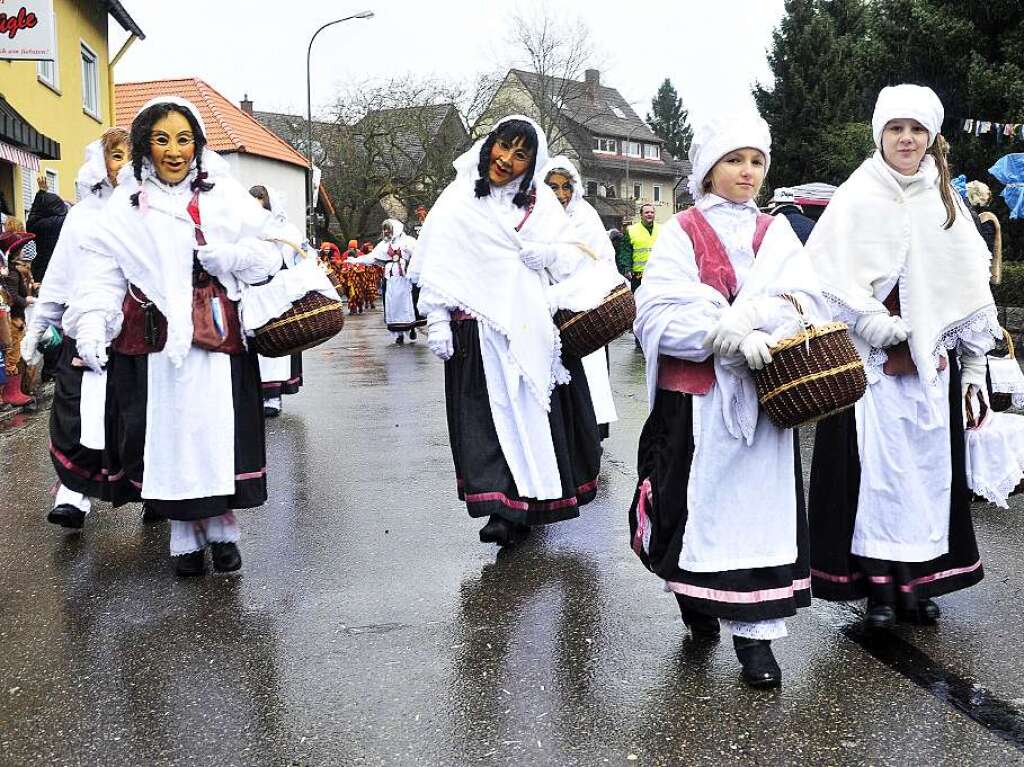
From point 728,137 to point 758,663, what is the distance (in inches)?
65.4

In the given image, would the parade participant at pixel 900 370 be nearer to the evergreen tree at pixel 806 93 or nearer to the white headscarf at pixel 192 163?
the white headscarf at pixel 192 163

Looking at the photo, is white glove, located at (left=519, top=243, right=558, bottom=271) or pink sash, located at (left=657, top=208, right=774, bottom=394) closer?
pink sash, located at (left=657, top=208, right=774, bottom=394)

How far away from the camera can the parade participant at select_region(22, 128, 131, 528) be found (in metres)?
5.50

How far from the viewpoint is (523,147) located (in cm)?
561

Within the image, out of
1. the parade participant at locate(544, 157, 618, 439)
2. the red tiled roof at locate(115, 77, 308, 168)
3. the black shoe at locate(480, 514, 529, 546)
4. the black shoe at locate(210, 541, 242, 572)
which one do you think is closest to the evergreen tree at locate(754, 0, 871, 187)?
the red tiled roof at locate(115, 77, 308, 168)

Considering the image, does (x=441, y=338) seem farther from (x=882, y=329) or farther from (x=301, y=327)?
(x=882, y=329)

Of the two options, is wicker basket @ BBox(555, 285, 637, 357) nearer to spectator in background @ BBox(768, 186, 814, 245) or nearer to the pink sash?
the pink sash

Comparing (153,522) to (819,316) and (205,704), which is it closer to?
(205,704)

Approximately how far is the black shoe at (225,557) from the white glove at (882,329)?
2820 millimetres

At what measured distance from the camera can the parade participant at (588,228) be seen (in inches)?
235

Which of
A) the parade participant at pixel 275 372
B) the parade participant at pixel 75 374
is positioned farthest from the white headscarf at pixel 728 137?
the parade participant at pixel 275 372

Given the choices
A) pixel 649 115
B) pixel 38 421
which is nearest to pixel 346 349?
pixel 38 421

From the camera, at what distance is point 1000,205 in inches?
673

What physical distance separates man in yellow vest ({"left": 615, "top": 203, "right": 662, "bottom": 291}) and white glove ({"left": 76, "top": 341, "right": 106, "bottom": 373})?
36.4ft
